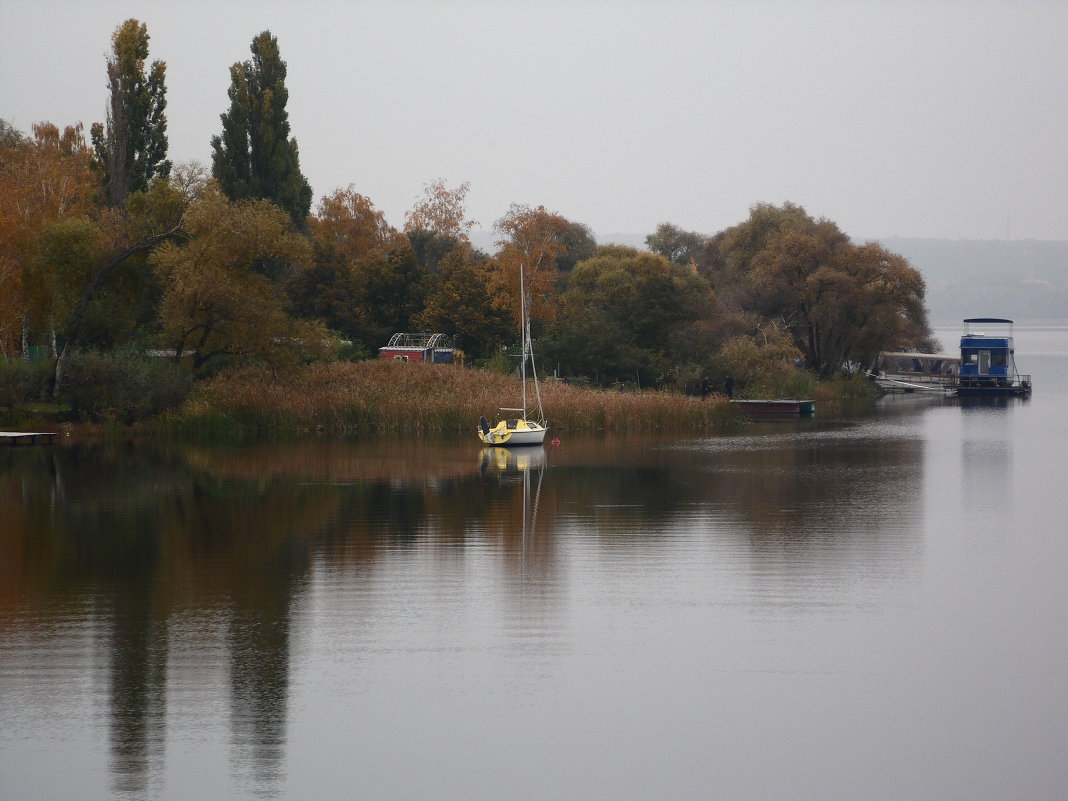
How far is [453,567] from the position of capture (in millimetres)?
20250

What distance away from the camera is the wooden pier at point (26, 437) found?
42.5 meters

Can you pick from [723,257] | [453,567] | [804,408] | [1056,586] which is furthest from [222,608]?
[723,257]

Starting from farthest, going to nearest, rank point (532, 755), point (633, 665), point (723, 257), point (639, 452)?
point (723, 257)
point (639, 452)
point (633, 665)
point (532, 755)

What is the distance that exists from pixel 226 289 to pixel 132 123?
12756 mm

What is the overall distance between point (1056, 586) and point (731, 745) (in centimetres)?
1041

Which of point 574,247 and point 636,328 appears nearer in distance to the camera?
point 636,328

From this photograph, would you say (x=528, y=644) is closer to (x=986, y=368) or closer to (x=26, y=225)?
(x=26, y=225)

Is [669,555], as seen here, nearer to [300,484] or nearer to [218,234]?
[300,484]

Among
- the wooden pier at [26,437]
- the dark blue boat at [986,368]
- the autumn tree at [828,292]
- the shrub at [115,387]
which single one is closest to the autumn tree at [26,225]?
the shrub at [115,387]

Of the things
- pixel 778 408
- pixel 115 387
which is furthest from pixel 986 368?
pixel 115 387

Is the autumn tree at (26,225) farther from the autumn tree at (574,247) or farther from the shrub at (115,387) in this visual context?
the autumn tree at (574,247)

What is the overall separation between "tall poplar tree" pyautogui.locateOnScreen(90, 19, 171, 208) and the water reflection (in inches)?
815

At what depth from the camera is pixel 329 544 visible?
882 inches

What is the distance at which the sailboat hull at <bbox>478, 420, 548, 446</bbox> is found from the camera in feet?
145
